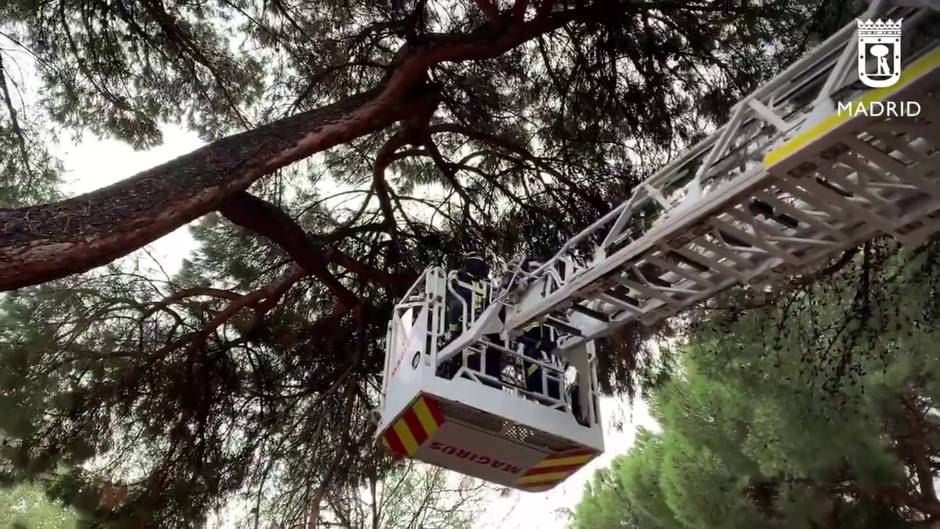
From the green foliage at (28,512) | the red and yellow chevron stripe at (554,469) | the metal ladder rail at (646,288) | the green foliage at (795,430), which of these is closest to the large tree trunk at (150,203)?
the metal ladder rail at (646,288)

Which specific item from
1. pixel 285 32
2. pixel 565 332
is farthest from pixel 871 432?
pixel 285 32

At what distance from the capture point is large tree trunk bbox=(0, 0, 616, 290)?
3.38 m

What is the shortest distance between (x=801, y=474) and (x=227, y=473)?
5867 mm

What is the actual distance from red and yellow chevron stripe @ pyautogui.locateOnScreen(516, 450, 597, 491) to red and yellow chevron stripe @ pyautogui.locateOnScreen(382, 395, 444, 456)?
711mm

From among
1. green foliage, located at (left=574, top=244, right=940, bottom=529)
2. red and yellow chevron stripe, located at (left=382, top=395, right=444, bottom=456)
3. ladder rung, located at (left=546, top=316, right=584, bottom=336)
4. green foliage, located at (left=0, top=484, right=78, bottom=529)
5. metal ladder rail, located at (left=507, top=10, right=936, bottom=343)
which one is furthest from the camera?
green foliage, located at (left=0, top=484, right=78, bottom=529)

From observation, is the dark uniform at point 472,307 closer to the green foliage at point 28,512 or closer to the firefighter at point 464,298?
the firefighter at point 464,298

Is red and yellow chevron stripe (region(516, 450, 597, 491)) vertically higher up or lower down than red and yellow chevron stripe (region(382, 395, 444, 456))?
lower down

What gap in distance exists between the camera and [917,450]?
7.73m

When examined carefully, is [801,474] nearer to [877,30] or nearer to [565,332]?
[565,332]

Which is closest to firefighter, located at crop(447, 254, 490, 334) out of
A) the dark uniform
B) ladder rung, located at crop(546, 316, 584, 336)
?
the dark uniform

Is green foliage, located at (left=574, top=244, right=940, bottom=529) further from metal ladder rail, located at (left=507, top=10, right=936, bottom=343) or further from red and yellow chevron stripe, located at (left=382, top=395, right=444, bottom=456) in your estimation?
red and yellow chevron stripe, located at (left=382, top=395, right=444, bottom=456)

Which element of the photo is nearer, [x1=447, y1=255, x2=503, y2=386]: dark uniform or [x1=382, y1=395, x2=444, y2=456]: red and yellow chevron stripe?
[x1=382, y1=395, x2=444, y2=456]: red and yellow chevron stripe

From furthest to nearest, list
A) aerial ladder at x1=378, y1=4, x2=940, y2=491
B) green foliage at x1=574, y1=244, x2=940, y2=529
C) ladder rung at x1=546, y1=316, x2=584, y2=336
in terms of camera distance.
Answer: green foliage at x1=574, y1=244, x2=940, y2=529, ladder rung at x1=546, y1=316, x2=584, y2=336, aerial ladder at x1=378, y1=4, x2=940, y2=491

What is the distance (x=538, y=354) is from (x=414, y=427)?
3.02 ft
